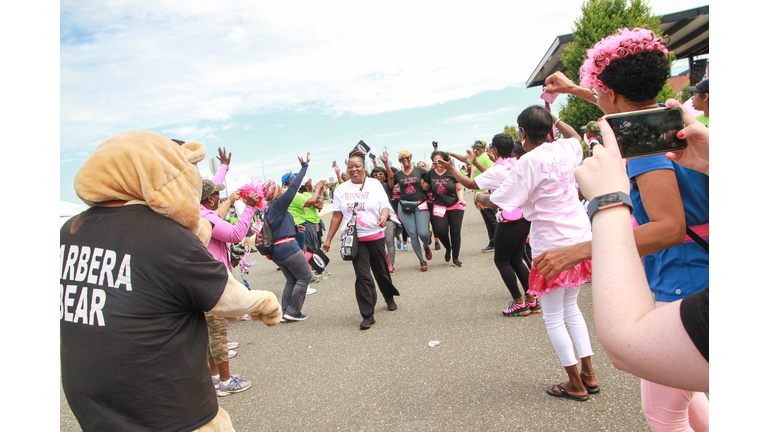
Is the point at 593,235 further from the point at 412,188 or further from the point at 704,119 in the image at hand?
the point at 412,188

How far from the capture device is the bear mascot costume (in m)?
1.53

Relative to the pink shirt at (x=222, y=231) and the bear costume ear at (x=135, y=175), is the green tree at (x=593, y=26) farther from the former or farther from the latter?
the bear costume ear at (x=135, y=175)

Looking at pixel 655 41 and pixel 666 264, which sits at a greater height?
pixel 655 41

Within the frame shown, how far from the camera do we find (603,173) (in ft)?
3.18

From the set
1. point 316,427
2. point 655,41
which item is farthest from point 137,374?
point 655,41

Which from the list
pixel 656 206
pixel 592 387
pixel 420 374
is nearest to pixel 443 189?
pixel 420 374

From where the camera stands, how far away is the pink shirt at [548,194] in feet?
9.32

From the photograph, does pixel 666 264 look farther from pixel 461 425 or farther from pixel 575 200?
pixel 461 425

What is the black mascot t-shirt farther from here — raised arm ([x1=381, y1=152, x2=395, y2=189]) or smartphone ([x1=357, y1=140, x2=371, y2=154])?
raised arm ([x1=381, y1=152, x2=395, y2=189])

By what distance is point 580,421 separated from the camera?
2641 millimetres

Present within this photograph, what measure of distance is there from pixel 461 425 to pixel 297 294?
325 centimetres

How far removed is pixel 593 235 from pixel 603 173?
161 millimetres

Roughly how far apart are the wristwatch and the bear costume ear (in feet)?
4.86

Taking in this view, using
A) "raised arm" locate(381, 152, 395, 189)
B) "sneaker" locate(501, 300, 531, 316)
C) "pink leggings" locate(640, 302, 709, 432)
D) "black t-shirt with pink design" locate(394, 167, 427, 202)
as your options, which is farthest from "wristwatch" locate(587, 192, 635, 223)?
"raised arm" locate(381, 152, 395, 189)
